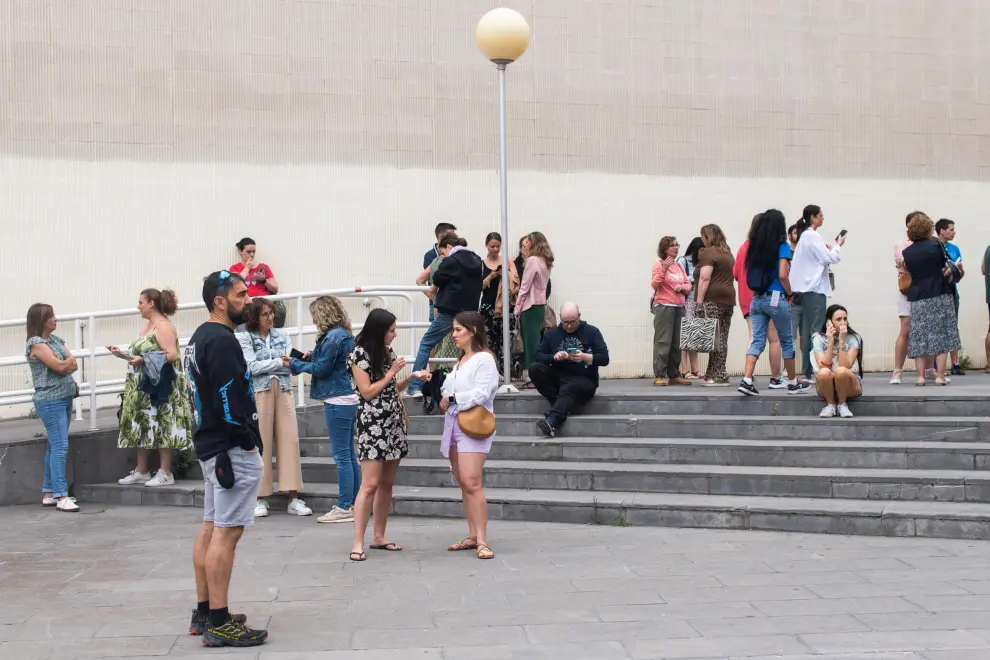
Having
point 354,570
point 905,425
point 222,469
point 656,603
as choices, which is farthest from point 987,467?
point 222,469

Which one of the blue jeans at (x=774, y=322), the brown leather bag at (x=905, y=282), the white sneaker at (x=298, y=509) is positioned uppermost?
the brown leather bag at (x=905, y=282)

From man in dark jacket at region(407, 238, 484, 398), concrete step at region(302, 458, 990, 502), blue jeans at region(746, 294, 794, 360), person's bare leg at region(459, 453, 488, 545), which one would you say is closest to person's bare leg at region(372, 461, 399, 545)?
person's bare leg at region(459, 453, 488, 545)

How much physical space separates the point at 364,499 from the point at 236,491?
6.78 feet

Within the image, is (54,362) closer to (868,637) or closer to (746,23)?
(868,637)

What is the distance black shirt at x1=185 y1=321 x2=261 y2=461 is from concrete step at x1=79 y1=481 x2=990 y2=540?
2.54 m

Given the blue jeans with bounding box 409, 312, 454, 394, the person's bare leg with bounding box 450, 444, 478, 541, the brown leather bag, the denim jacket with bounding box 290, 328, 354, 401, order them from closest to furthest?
the person's bare leg with bounding box 450, 444, 478, 541 → the denim jacket with bounding box 290, 328, 354, 401 → the blue jeans with bounding box 409, 312, 454, 394 → the brown leather bag

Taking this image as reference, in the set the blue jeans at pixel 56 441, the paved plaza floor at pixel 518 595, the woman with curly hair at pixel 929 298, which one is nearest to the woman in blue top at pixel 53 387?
the blue jeans at pixel 56 441

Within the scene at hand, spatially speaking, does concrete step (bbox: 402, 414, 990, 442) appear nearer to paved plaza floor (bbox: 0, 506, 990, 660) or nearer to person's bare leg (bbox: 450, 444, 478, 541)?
paved plaza floor (bbox: 0, 506, 990, 660)

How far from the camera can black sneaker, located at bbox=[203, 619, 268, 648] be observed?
6.00 m

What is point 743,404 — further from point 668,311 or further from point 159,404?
point 159,404

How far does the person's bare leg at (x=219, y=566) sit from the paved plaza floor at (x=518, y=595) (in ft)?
0.85

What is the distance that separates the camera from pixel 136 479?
10805 millimetres

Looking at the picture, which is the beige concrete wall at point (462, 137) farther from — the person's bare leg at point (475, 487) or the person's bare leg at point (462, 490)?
the person's bare leg at point (475, 487)

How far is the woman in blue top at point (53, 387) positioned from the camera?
33.1ft
